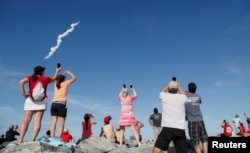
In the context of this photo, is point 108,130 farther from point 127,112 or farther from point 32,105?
point 32,105

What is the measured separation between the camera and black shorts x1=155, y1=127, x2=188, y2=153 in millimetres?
→ 7375

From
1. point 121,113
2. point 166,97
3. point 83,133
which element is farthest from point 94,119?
point 166,97

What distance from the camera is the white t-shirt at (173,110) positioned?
24.6ft

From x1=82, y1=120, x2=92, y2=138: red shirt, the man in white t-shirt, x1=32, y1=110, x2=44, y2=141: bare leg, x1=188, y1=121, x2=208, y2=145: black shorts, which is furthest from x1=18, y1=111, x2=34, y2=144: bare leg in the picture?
x1=82, y1=120, x2=92, y2=138: red shirt

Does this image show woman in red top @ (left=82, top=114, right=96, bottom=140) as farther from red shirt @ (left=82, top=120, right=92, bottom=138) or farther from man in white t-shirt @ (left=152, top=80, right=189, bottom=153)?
man in white t-shirt @ (left=152, top=80, right=189, bottom=153)

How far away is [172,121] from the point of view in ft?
24.6

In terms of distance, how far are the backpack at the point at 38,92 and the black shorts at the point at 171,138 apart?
4055mm

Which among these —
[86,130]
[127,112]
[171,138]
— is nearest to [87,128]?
[86,130]

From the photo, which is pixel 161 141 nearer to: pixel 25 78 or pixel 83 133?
pixel 25 78

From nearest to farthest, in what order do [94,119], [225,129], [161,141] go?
[161,141]
[94,119]
[225,129]

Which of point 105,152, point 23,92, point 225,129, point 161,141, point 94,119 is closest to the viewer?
point 161,141

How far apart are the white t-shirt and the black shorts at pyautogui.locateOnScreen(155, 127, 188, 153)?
0.42 ft

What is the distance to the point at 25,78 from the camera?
9289 mm

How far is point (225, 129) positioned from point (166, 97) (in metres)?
9.51
